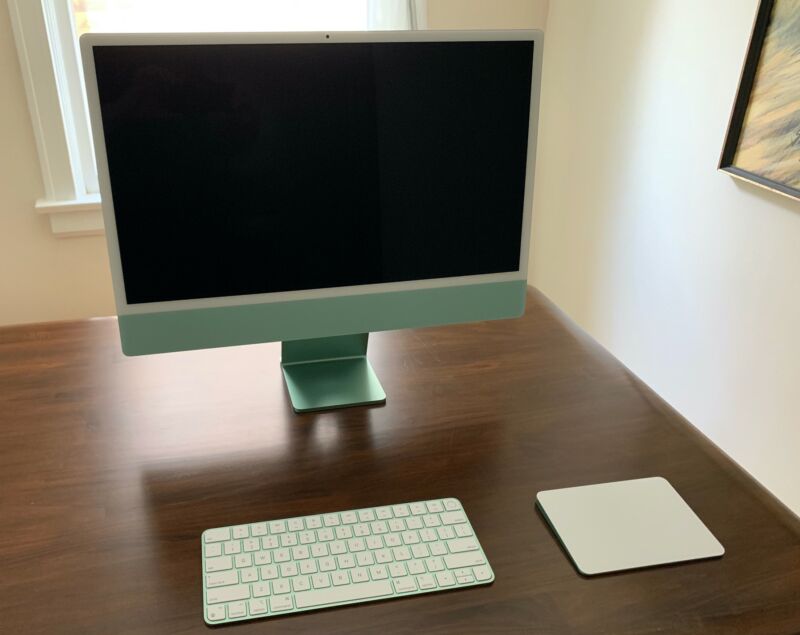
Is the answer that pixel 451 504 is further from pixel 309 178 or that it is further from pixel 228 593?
pixel 309 178

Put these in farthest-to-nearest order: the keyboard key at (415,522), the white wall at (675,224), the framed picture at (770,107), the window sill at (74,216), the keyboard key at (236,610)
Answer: the window sill at (74,216) → the white wall at (675,224) → the framed picture at (770,107) → the keyboard key at (415,522) → the keyboard key at (236,610)

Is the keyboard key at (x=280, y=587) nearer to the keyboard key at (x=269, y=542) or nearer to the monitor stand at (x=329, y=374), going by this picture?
the keyboard key at (x=269, y=542)

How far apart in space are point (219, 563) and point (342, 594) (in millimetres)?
133

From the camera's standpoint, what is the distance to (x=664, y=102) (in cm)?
187

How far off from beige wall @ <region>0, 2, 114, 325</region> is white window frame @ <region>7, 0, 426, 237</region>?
0.12 ft

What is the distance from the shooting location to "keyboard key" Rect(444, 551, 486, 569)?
762 millimetres

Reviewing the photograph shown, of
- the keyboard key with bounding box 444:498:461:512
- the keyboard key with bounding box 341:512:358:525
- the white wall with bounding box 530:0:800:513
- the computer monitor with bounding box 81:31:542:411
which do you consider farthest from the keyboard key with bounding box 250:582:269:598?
the white wall with bounding box 530:0:800:513

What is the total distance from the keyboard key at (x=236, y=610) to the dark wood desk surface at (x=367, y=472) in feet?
0.04

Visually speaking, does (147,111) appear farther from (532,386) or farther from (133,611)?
(532,386)

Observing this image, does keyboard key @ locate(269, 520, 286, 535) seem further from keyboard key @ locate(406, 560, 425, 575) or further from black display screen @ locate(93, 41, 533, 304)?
black display screen @ locate(93, 41, 533, 304)

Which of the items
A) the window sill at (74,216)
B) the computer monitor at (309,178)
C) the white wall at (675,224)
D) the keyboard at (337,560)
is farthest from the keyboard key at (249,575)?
the window sill at (74,216)

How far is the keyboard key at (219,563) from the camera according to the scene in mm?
749

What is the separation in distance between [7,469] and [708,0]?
1693 millimetres

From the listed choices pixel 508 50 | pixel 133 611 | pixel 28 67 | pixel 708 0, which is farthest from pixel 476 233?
pixel 28 67
